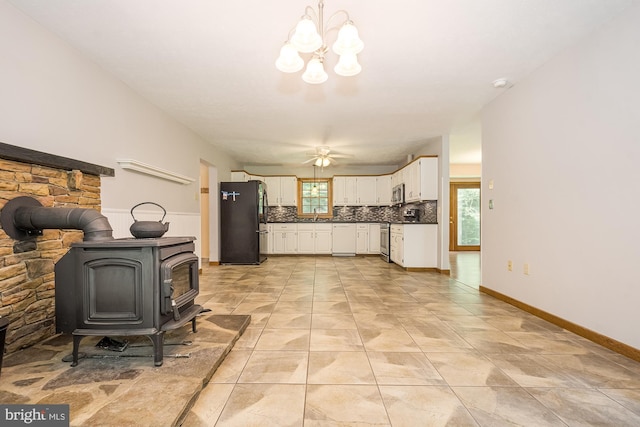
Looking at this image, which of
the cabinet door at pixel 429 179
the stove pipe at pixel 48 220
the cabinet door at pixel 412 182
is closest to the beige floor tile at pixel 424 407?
the stove pipe at pixel 48 220

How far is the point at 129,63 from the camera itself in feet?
9.25

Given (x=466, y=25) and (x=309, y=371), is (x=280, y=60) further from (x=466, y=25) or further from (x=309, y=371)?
(x=309, y=371)

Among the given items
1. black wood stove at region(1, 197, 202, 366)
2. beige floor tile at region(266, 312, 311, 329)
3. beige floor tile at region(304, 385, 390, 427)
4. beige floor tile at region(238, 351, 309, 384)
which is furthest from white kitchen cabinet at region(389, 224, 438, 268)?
black wood stove at region(1, 197, 202, 366)

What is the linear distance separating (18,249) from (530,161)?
446cm

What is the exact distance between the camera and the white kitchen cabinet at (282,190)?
792 cm

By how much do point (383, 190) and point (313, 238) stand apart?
7.36ft

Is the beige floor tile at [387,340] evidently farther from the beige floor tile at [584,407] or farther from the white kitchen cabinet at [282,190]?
the white kitchen cabinet at [282,190]

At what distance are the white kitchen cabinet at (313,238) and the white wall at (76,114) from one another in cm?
399

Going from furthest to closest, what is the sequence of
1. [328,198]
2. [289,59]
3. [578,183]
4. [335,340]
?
1. [328,198]
2. [578,183]
3. [335,340]
4. [289,59]

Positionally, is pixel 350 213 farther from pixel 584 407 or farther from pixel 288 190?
pixel 584 407

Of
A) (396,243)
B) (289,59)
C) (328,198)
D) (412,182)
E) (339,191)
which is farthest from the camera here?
(328,198)

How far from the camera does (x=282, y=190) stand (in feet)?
26.0

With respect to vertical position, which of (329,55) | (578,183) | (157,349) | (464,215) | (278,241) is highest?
(329,55)

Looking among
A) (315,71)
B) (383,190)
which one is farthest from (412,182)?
(315,71)
